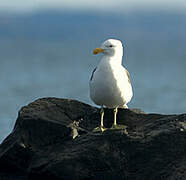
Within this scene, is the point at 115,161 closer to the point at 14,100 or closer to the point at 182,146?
the point at 182,146

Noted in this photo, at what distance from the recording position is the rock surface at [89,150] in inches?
659

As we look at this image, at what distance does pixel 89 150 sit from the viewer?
16.9 m

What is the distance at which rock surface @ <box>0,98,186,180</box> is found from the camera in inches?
659

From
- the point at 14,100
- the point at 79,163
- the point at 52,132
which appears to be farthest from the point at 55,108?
the point at 14,100

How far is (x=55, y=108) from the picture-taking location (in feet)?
61.7

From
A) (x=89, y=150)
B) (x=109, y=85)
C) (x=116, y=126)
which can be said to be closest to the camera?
(x=89, y=150)

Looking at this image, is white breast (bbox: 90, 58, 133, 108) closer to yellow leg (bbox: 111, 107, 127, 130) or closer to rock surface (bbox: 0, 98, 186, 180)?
yellow leg (bbox: 111, 107, 127, 130)

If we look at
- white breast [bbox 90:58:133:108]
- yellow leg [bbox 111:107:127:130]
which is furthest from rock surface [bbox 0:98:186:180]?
white breast [bbox 90:58:133:108]

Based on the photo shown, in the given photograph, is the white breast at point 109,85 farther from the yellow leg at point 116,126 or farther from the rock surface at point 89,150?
the rock surface at point 89,150

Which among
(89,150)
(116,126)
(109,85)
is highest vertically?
(109,85)

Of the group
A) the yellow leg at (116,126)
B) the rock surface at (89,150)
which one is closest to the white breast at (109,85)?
the yellow leg at (116,126)

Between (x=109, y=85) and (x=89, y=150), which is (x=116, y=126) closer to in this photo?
(x=109, y=85)

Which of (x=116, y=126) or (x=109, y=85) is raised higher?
(x=109, y=85)

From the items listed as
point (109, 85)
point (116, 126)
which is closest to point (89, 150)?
point (116, 126)
